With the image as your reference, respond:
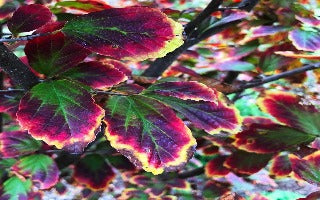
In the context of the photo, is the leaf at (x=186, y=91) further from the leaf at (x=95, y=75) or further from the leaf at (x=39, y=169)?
the leaf at (x=39, y=169)

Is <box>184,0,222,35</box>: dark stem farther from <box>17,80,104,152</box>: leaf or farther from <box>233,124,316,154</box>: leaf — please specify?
<box>17,80,104,152</box>: leaf

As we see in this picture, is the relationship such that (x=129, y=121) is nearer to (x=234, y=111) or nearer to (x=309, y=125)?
(x=234, y=111)

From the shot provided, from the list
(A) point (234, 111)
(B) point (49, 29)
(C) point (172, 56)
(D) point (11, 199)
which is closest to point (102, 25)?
(B) point (49, 29)

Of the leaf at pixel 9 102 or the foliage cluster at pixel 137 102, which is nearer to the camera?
the foliage cluster at pixel 137 102

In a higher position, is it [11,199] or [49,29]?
[49,29]

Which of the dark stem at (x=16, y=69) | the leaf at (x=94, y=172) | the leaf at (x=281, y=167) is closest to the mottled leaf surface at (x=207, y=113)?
the dark stem at (x=16, y=69)

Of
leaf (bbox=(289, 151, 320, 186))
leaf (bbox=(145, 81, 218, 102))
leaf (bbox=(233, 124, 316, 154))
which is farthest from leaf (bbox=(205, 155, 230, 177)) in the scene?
leaf (bbox=(145, 81, 218, 102))
